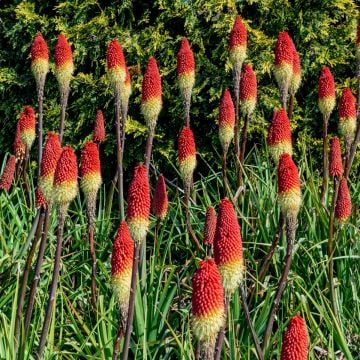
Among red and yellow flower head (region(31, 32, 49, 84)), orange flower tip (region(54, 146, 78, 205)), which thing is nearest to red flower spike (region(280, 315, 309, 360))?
orange flower tip (region(54, 146, 78, 205))

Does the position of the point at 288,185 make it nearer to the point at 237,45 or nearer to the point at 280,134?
the point at 280,134

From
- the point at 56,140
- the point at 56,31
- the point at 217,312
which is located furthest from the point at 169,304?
the point at 56,31

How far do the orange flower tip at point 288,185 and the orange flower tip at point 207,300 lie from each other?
1019 millimetres

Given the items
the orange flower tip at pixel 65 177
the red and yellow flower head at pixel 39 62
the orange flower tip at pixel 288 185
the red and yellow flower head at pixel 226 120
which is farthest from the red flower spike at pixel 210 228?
the red and yellow flower head at pixel 39 62

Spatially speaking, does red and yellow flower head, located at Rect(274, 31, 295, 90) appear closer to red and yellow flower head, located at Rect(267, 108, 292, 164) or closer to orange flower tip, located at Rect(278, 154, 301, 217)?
red and yellow flower head, located at Rect(267, 108, 292, 164)

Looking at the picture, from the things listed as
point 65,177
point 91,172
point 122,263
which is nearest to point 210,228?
point 91,172

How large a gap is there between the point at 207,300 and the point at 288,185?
108 cm

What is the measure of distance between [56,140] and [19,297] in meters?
0.79

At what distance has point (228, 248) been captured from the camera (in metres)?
2.46

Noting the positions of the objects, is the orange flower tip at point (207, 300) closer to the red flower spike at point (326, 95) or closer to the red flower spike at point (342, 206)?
the red flower spike at point (342, 206)

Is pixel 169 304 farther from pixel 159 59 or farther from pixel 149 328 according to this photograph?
pixel 159 59

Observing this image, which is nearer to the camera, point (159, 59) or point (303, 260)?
point (303, 260)

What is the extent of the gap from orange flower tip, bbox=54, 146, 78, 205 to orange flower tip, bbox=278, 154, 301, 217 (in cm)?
90

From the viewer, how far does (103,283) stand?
13.9 feet
